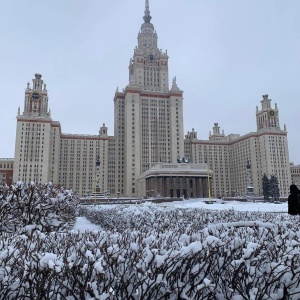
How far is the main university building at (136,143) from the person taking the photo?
4245 inches

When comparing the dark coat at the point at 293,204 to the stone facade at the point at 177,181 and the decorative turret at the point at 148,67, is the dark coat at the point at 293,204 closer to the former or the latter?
the stone facade at the point at 177,181

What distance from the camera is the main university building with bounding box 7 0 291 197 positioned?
108m

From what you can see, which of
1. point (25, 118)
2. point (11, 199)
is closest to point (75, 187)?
point (25, 118)

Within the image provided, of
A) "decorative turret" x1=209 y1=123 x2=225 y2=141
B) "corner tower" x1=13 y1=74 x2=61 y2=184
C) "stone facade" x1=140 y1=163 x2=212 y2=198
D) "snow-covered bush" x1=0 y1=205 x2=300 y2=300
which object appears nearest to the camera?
"snow-covered bush" x1=0 y1=205 x2=300 y2=300

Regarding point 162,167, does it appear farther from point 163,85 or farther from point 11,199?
point 11,199

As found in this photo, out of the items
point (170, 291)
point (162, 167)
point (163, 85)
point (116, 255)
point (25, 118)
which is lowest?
point (170, 291)

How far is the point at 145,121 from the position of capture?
116m

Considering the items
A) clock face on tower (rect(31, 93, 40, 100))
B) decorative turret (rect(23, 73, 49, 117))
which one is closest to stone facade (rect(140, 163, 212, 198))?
decorative turret (rect(23, 73, 49, 117))

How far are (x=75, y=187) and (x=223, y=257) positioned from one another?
116 metres

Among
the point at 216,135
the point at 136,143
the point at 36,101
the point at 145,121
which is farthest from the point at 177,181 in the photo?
the point at 216,135

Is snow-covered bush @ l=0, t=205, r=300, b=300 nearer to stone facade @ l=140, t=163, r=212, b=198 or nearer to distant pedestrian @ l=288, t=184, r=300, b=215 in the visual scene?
distant pedestrian @ l=288, t=184, r=300, b=215

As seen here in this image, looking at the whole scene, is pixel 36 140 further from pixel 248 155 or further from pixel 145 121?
pixel 248 155

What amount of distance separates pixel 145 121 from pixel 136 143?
10.5m

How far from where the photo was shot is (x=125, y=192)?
112m
